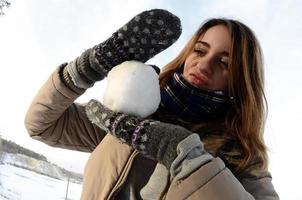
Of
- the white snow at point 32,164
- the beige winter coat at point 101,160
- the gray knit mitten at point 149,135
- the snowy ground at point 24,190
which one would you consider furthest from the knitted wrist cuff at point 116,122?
the white snow at point 32,164

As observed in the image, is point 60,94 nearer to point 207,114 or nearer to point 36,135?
point 36,135

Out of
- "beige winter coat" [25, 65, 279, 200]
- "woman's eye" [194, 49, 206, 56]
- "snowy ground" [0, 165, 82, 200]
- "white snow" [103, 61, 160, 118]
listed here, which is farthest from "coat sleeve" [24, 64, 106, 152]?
"snowy ground" [0, 165, 82, 200]

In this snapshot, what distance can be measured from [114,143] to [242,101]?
535 mm

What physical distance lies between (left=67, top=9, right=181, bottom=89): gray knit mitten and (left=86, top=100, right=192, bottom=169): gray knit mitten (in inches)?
9.0

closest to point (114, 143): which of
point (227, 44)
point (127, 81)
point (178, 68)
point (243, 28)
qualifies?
point (127, 81)

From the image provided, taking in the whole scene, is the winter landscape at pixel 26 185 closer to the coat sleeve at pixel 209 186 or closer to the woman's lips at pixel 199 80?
the woman's lips at pixel 199 80

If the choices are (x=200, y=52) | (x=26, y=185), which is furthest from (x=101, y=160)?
(x=26, y=185)

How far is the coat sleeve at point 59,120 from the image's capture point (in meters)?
1.44

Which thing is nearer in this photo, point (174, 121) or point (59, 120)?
point (174, 121)

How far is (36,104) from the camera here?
59.2 inches

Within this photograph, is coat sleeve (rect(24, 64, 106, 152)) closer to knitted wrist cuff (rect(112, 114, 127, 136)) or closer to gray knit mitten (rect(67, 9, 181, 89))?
gray knit mitten (rect(67, 9, 181, 89))

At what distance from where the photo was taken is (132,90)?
1.17m

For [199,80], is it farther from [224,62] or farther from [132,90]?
[132,90]

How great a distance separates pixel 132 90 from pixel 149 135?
195mm
